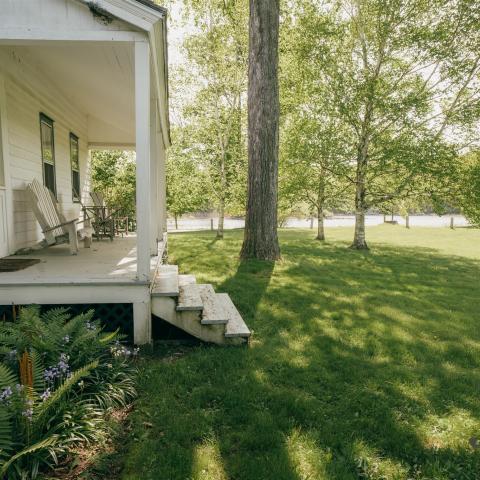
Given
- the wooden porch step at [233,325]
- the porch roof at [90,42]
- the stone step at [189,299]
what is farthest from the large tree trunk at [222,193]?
the wooden porch step at [233,325]

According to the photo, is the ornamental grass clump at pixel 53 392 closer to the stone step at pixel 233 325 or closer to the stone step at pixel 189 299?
the stone step at pixel 189 299

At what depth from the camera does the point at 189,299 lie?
428 cm

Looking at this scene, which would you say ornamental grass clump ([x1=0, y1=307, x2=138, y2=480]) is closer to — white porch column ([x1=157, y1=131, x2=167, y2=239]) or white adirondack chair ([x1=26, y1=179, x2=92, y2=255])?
white adirondack chair ([x1=26, y1=179, x2=92, y2=255])

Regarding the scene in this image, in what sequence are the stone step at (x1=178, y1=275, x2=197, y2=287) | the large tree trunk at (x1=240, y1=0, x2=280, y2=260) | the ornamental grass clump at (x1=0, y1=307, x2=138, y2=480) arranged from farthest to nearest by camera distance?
1. the large tree trunk at (x1=240, y1=0, x2=280, y2=260)
2. the stone step at (x1=178, y1=275, x2=197, y2=287)
3. the ornamental grass clump at (x1=0, y1=307, x2=138, y2=480)

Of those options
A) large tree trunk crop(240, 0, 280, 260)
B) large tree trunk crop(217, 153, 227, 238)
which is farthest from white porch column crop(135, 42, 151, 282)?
large tree trunk crop(217, 153, 227, 238)

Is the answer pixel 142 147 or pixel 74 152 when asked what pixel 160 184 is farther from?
pixel 142 147

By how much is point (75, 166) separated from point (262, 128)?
540cm

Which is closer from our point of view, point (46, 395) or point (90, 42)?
point (46, 395)

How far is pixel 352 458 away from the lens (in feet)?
7.91

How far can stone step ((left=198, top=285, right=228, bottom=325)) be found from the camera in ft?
13.2

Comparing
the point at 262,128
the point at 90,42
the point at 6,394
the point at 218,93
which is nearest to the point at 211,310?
the point at 6,394

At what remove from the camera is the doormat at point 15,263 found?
4.54 metres

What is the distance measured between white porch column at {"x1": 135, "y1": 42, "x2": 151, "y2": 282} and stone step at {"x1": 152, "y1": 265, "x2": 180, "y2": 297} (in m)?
0.23

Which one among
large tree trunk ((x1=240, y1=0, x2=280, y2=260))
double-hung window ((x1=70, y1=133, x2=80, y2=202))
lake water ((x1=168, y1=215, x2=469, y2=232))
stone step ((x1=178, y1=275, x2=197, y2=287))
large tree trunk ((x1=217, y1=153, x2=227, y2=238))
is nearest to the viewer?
stone step ((x1=178, y1=275, x2=197, y2=287))
